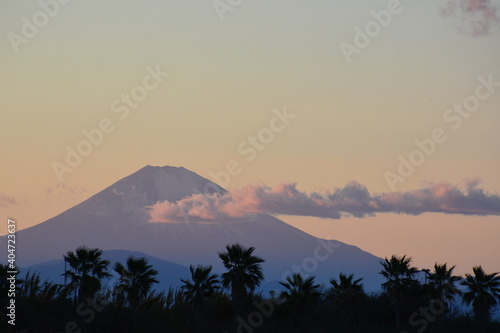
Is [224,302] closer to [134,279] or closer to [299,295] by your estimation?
[299,295]

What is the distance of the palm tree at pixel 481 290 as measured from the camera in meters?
95.8

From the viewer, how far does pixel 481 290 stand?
96.4 meters

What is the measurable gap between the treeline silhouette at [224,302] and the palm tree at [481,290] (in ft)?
0.31

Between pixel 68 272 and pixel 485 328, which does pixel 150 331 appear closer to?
pixel 68 272

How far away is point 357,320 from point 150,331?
75.6 ft

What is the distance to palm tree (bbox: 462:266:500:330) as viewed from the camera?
9575 centimetres

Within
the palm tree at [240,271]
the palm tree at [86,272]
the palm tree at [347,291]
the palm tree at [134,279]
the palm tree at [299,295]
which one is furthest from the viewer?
the palm tree at [347,291]

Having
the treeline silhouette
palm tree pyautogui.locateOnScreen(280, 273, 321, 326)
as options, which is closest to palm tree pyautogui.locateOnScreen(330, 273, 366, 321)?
the treeline silhouette

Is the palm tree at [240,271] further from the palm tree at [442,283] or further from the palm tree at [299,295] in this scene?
the palm tree at [442,283]

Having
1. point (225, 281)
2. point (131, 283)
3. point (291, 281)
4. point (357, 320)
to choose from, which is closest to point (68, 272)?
point (131, 283)

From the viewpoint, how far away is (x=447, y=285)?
105500 mm

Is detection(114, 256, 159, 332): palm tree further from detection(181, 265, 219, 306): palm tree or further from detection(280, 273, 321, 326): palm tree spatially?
detection(280, 273, 321, 326): palm tree

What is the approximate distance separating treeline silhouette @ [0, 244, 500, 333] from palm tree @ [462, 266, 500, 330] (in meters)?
0.09

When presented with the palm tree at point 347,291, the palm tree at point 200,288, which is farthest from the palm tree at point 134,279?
the palm tree at point 347,291
